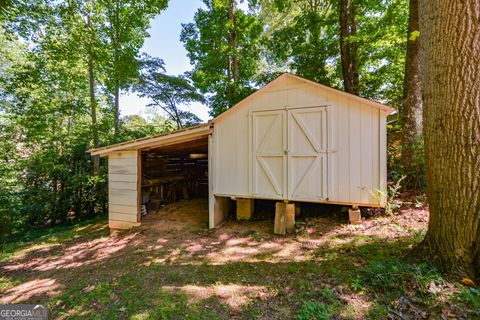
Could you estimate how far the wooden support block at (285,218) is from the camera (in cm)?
478

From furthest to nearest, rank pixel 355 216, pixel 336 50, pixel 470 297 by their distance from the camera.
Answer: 1. pixel 336 50
2. pixel 355 216
3. pixel 470 297

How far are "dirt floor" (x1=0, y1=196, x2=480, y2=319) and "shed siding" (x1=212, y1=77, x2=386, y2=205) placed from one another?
0.87 meters

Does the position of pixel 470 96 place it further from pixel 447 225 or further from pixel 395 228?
pixel 395 228

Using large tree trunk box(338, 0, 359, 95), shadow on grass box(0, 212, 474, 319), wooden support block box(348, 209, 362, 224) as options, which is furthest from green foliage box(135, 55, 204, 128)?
wooden support block box(348, 209, 362, 224)

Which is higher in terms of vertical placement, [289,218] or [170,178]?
[170,178]

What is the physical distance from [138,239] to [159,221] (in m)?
0.99

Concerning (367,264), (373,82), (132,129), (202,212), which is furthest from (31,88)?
(373,82)

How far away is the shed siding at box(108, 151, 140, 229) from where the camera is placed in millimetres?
6070

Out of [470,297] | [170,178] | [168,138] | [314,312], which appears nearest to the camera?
[470,297]

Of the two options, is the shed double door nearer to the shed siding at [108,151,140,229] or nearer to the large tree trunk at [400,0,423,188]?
the large tree trunk at [400,0,423,188]

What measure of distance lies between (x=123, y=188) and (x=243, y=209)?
3.56 metres

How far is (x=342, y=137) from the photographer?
4.40 metres

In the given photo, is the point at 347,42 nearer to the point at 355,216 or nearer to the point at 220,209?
the point at 355,216

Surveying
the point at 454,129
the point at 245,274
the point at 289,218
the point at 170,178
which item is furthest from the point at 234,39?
the point at 245,274
